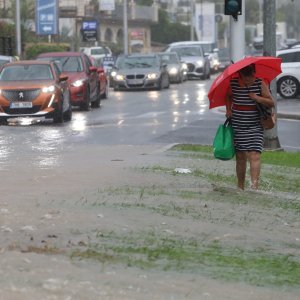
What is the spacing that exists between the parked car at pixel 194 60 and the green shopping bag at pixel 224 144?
138 feet

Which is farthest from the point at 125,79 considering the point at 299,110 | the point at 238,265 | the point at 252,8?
the point at 252,8

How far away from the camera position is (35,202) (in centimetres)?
936

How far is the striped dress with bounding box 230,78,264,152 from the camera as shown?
1126 centimetres

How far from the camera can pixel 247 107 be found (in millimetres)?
11289

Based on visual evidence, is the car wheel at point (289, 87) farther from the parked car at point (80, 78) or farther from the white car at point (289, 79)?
the parked car at point (80, 78)

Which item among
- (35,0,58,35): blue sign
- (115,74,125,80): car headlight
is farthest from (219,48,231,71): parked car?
(115,74,125,80): car headlight

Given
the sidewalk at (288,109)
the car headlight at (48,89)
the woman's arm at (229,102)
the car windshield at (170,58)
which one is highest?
the car windshield at (170,58)

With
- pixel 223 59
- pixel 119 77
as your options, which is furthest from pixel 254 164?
pixel 223 59

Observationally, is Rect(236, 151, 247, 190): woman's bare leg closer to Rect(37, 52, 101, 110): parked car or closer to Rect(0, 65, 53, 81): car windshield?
Rect(0, 65, 53, 81): car windshield

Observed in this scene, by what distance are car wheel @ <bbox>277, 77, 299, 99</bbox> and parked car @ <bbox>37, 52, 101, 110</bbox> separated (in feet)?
20.9

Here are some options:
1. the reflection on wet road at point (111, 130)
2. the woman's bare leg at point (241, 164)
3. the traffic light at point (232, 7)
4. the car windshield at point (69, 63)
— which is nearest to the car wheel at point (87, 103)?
the reflection on wet road at point (111, 130)

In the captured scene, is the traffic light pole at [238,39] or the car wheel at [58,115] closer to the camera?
the traffic light pole at [238,39]

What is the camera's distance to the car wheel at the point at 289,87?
33569 mm

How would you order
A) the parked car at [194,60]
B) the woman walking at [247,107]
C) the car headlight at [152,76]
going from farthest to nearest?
the parked car at [194,60], the car headlight at [152,76], the woman walking at [247,107]
